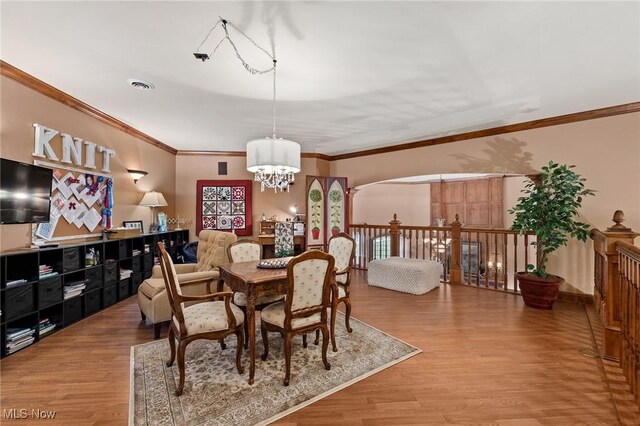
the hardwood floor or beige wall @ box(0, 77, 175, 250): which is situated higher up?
beige wall @ box(0, 77, 175, 250)

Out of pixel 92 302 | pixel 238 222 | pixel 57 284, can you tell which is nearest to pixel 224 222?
pixel 238 222

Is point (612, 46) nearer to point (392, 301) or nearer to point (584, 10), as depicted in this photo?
point (584, 10)

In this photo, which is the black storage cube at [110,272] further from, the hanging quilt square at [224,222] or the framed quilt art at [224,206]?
the hanging quilt square at [224,222]

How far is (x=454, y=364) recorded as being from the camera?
237cm

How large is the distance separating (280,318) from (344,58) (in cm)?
237

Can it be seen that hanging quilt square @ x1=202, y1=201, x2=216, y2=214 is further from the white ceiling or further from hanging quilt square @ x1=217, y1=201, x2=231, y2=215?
the white ceiling

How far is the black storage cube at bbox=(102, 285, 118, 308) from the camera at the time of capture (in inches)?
145

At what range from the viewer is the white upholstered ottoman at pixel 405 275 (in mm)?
4324

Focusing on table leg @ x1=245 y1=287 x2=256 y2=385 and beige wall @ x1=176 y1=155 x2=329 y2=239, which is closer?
table leg @ x1=245 y1=287 x2=256 y2=385

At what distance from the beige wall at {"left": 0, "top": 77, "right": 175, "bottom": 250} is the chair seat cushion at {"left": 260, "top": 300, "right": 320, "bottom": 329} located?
2.71m

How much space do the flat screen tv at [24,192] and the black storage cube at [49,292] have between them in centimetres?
66

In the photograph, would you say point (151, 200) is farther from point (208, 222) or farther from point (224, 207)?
point (224, 207)

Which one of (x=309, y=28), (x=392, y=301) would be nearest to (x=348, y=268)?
(x=392, y=301)

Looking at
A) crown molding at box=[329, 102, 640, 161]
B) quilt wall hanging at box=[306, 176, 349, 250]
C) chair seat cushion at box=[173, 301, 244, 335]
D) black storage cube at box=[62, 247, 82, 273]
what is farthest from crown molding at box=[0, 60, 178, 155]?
crown molding at box=[329, 102, 640, 161]
